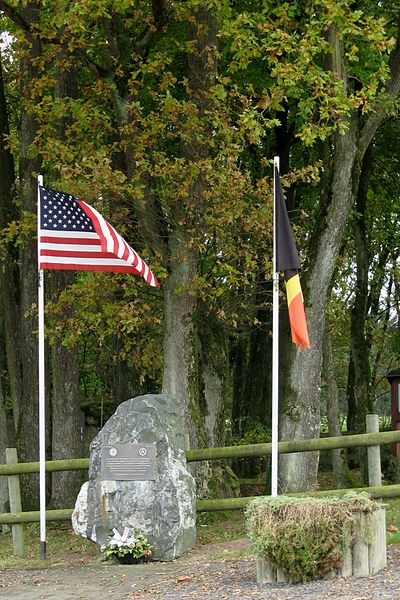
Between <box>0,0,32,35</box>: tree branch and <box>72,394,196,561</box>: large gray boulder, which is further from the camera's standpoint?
<box>0,0,32,35</box>: tree branch

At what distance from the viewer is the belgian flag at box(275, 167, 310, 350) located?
11.2 meters

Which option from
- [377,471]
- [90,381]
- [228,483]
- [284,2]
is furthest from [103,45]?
[90,381]

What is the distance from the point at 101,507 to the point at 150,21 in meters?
7.84

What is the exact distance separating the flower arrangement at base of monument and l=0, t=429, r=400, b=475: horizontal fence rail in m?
1.47

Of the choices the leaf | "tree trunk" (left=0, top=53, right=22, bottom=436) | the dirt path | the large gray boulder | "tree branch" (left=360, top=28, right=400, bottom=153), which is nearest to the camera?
the dirt path

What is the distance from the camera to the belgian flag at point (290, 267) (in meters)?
11.2

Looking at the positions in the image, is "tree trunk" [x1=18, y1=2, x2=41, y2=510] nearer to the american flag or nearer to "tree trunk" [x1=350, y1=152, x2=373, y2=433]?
the american flag

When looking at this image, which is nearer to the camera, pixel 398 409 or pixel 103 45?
pixel 103 45

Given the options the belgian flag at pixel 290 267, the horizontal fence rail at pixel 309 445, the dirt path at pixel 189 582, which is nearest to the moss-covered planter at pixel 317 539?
the dirt path at pixel 189 582

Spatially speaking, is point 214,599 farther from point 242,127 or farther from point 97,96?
point 97,96

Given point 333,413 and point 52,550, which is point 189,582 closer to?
point 52,550

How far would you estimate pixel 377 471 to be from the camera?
13.1 m

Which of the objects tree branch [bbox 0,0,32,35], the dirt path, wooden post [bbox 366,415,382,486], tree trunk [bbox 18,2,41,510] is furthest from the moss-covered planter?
tree branch [bbox 0,0,32,35]

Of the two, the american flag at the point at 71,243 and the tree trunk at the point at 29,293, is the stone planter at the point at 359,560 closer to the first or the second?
the american flag at the point at 71,243
